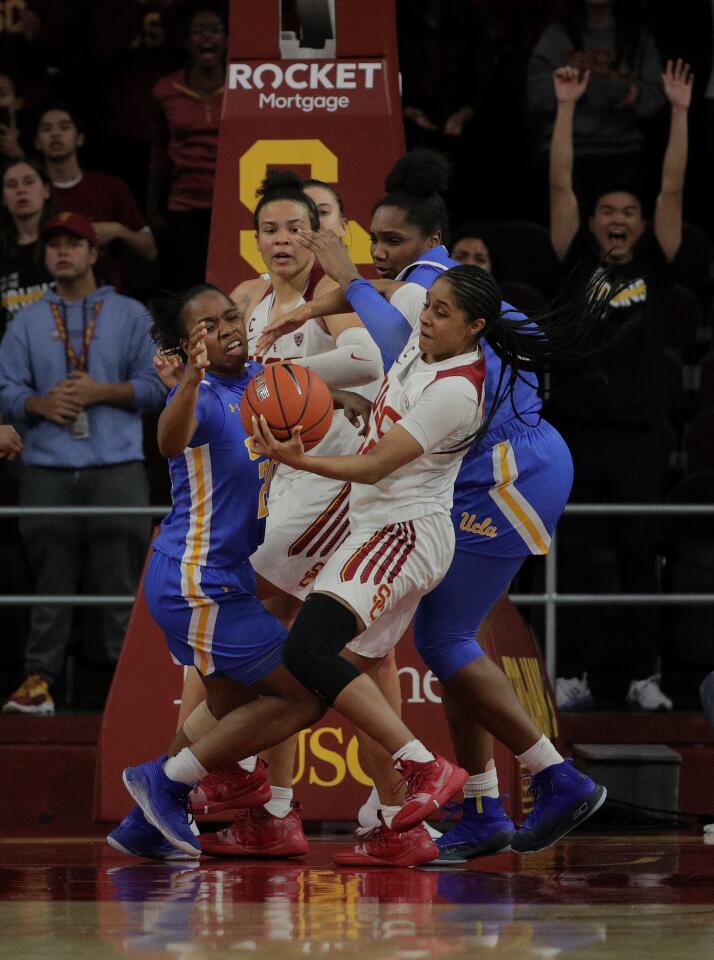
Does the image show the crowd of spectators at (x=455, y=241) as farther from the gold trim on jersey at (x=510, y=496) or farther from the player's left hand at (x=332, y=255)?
the player's left hand at (x=332, y=255)

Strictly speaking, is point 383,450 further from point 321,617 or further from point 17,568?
point 17,568

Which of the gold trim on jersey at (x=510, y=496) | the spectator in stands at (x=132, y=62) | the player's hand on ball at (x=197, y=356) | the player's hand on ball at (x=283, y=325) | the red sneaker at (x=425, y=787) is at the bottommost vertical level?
the red sneaker at (x=425, y=787)

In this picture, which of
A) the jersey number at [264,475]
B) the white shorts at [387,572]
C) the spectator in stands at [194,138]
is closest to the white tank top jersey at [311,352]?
the jersey number at [264,475]

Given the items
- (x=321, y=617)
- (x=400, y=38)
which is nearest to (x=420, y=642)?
(x=321, y=617)

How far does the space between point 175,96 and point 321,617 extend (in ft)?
17.0

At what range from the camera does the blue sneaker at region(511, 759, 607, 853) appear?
608cm

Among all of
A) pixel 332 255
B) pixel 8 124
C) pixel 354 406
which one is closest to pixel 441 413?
pixel 354 406

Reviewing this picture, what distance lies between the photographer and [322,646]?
18.7ft

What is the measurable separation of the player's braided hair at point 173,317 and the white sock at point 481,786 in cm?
176

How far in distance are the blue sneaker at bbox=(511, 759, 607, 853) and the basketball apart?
4.56 ft

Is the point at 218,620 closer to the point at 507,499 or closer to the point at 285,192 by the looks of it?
the point at 507,499

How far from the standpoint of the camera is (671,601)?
26.0 feet

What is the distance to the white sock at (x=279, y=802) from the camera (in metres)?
6.53

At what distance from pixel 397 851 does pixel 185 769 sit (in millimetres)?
749
